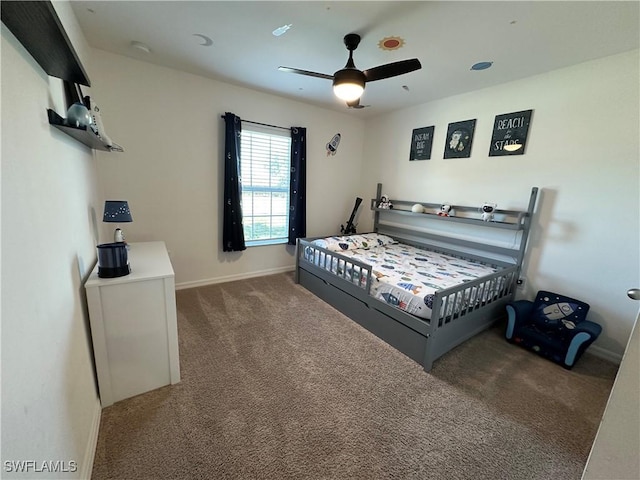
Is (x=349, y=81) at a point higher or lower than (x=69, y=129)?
higher

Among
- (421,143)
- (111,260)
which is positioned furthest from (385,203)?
(111,260)

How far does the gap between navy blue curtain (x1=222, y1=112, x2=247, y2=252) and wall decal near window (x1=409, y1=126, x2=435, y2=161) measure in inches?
94.8

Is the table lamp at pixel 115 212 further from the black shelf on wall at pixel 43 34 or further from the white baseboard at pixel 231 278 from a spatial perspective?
the white baseboard at pixel 231 278

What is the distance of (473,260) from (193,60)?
Result: 3825 mm

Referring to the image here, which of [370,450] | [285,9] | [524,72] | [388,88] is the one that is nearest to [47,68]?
[285,9]

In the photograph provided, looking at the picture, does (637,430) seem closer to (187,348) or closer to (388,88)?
(187,348)

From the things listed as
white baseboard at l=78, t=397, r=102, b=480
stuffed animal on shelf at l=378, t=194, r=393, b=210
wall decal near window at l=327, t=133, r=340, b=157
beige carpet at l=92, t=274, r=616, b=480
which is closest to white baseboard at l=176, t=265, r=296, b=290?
beige carpet at l=92, t=274, r=616, b=480

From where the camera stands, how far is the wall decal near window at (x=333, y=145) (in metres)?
4.20

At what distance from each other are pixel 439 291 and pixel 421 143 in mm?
2490

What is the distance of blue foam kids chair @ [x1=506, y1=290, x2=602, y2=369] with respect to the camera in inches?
83.1

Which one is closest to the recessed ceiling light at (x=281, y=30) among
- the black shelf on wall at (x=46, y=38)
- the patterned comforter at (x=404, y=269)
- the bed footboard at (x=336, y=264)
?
the black shelf on wall at (x=46, y=38)

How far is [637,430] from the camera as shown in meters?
0.69

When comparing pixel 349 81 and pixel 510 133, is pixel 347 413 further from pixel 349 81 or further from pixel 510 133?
pixel 510 133

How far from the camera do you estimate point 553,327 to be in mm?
2379
